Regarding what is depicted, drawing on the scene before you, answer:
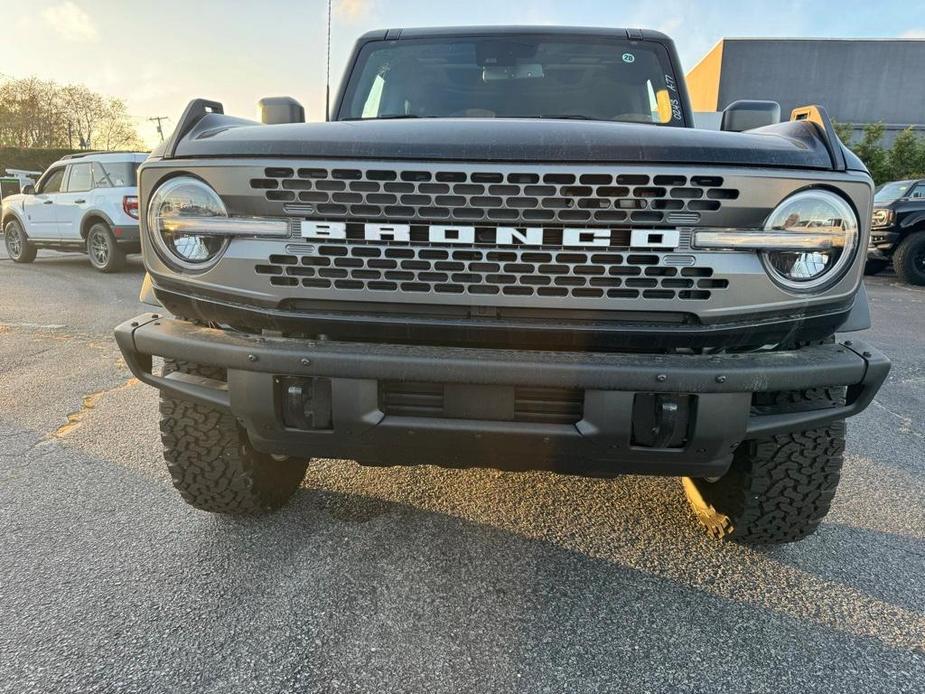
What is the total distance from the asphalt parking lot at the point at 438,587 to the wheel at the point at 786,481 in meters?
0.18

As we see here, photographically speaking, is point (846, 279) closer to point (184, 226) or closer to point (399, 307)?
point (399, 307)

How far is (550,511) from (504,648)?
84cm

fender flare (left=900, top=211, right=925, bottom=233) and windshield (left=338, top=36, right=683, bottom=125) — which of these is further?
fender flare (left=900, top=211, right=925, bottom=233)

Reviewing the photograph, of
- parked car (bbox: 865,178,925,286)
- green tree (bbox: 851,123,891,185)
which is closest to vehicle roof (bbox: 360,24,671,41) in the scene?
parked car (bbox: 865,178,925,286)

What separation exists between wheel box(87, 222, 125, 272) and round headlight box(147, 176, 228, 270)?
914 centimetres

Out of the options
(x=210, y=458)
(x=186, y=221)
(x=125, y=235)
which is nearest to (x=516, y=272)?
(x=186, y=221)

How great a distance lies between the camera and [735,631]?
188 centimetres

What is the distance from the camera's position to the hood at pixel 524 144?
1.62 m

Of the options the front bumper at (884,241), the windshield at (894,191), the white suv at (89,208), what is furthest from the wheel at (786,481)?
the windshield at (894,191)

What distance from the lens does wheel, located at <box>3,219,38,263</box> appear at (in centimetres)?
1101

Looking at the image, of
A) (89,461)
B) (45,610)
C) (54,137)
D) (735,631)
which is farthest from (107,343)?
(54,137)

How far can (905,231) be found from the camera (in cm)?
1041

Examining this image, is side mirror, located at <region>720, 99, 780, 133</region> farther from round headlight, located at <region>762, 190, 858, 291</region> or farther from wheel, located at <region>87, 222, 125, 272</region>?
wheel, located at <region>87, 222, 125, 272</region>

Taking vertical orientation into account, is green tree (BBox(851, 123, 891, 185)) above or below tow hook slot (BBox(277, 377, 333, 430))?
above
